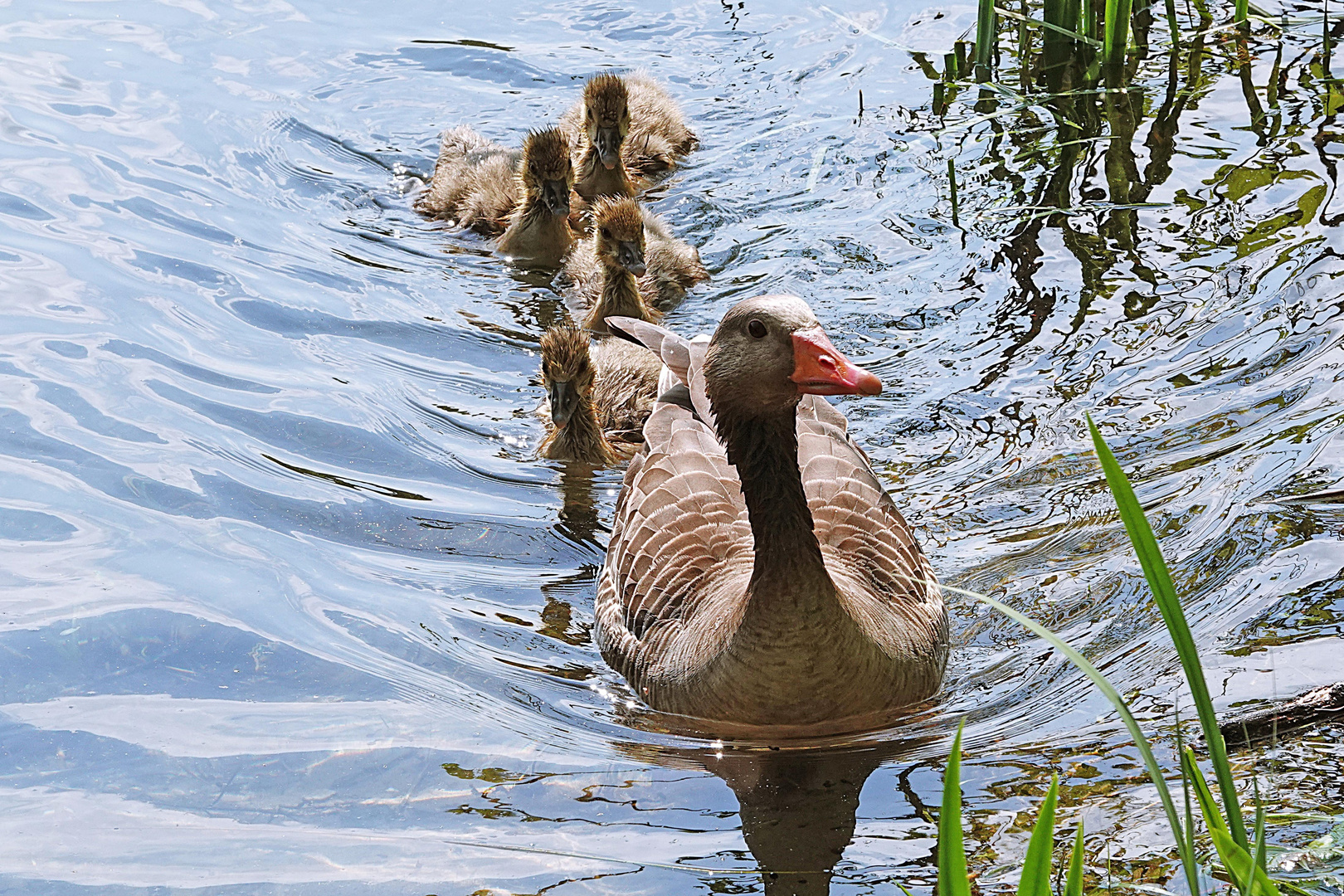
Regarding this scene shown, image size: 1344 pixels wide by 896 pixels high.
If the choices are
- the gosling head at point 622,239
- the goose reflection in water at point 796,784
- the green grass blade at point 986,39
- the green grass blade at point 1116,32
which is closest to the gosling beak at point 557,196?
the gosling head at point 622,239

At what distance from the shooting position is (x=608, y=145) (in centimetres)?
848

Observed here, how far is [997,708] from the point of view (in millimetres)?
4359

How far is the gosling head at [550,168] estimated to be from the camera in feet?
26.0

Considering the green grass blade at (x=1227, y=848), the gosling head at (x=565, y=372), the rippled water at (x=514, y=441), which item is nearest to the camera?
the green grass blade at (x=1227, y=848)

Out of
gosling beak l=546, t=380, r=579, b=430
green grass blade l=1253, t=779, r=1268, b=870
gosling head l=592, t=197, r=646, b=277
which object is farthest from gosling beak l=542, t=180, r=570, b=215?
green grass blade l=1253, t=779, r=1268, b=870

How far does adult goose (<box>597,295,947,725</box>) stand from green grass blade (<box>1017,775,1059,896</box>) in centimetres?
149

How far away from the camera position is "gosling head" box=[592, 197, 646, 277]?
7.09m

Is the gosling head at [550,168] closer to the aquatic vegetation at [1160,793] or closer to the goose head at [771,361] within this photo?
the goose head at [771,361]

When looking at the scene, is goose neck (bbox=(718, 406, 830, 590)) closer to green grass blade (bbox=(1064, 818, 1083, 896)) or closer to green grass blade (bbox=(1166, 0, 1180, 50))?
green grass blade (bbox=(1064, 818, 1083, 896))

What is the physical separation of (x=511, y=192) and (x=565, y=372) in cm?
281

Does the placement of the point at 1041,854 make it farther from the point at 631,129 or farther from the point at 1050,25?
the point at 631,129

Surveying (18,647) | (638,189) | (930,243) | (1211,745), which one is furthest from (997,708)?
(638,189)

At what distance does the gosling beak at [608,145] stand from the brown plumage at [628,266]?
1.30 ft

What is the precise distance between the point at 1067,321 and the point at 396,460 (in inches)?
126
